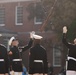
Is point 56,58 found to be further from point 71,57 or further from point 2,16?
point 71,57

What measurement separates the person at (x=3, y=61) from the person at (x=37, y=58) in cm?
83

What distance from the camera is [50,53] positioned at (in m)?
37.7

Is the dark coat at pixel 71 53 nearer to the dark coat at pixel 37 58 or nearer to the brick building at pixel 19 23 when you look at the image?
the dark coat at pixel 37 58

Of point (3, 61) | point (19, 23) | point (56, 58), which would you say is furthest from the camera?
point (19, 23)

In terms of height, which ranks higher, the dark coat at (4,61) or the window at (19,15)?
the window at (19,15)

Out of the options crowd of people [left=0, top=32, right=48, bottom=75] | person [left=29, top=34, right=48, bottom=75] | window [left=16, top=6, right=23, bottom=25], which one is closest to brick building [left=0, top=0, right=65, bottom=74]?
window [left=16, top=6, right=23, bottom=25]

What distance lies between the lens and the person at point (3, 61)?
1360cm

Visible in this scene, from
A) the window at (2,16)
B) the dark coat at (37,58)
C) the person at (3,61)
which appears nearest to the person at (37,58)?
the dark coat at (37,58)

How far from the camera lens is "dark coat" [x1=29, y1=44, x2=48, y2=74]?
13.8 metres

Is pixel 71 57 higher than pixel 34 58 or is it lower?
higher

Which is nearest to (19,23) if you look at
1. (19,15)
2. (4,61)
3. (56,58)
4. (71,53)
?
(19,15)

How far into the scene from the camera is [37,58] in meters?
13.8

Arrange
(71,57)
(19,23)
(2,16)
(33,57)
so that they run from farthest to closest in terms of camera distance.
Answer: (2,16), (19,23), (33,57), (71,57)

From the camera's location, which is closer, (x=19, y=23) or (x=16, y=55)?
(x=16, y=55)
